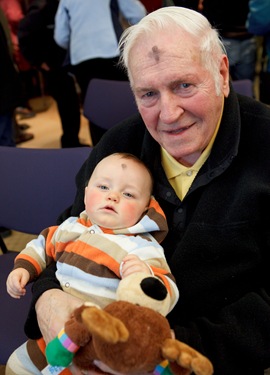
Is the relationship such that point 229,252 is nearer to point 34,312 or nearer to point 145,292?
point 145,292

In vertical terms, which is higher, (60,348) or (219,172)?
(219,172)

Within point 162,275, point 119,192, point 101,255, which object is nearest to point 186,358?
point 162,275

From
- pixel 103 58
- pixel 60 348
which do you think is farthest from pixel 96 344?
pixel 103 58

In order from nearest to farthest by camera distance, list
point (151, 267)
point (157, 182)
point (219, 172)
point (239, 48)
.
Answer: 1. point (151, 267)
2. point (219, 172)
3. point (157, 182)
4. point (239, 48)

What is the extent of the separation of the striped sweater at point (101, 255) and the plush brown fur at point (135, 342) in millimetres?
165

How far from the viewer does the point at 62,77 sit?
4.25m

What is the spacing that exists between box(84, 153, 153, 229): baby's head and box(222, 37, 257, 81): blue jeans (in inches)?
108

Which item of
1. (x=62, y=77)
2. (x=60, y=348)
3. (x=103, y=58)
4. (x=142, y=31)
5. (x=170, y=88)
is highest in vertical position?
(x=142, y=31)

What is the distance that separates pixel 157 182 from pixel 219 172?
0.72 ft

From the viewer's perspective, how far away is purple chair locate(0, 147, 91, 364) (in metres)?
1.87

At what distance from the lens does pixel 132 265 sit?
1.10 m

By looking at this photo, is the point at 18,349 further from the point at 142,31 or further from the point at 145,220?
the point at 142,31

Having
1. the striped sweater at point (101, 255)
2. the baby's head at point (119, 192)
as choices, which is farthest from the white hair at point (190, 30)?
the striped sweater at point (101, 255)

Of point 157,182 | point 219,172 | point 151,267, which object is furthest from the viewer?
point 157,182
